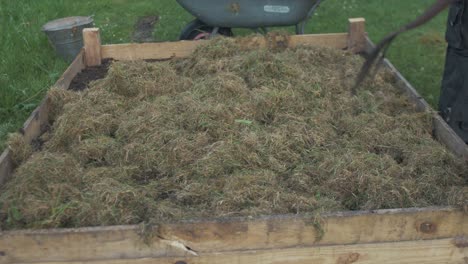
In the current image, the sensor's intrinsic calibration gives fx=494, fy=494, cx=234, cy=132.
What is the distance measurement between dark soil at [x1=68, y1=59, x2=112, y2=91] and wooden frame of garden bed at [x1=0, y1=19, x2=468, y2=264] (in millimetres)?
2380

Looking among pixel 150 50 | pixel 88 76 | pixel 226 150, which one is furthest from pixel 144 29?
pixel 226 150

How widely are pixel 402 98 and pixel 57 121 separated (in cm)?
Answer: 264

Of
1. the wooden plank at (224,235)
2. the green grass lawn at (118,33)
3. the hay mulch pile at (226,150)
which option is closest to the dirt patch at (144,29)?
the green grass lawn at (118,33)

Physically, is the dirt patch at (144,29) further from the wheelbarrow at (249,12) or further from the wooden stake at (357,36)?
the wooden stake at (357,36)

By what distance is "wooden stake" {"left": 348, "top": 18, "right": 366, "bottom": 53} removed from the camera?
520 cm

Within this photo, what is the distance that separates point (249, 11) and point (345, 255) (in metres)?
3.60

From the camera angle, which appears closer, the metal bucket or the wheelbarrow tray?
the wheelbarrow tray

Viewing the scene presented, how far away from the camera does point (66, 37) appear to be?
5773 mm

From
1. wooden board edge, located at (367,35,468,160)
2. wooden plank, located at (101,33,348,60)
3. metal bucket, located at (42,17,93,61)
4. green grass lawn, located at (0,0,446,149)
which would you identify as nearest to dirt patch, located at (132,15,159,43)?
green grass lawn, located at (0,0,446,149)

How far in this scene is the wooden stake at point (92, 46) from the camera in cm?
495

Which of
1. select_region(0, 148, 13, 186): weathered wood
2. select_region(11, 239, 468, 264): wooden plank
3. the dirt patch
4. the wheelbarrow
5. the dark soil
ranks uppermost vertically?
the wheelbarrow

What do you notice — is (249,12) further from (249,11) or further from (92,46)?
(92,46)

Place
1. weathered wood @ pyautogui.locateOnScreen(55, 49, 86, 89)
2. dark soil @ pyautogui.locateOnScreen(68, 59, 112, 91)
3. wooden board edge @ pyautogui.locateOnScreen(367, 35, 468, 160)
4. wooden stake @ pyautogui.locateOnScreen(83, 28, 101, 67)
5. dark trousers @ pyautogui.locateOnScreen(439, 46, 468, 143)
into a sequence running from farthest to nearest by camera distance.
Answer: wooden stake @ pyautogui.locateOnScreen(83, 28, 101, 67)
dark soil @ pyautogui.locateOnScreen(68, 59, 112, 91)
weathered wood @ pyautogui.locateOnScreen(55, 49, 86, 89)
dark trousers @ pyautogui.locateOnScreen(439, 46, 468, 143)
wooden board edge @ pyautogui.locateOnScreen(367, 35, 468, 160)

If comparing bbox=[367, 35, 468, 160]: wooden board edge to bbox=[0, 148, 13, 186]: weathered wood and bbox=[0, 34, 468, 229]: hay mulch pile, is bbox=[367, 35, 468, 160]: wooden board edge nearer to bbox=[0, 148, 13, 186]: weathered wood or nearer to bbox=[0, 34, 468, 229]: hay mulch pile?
bbox=[0, 34, 468, 229]: hay mulch pile
